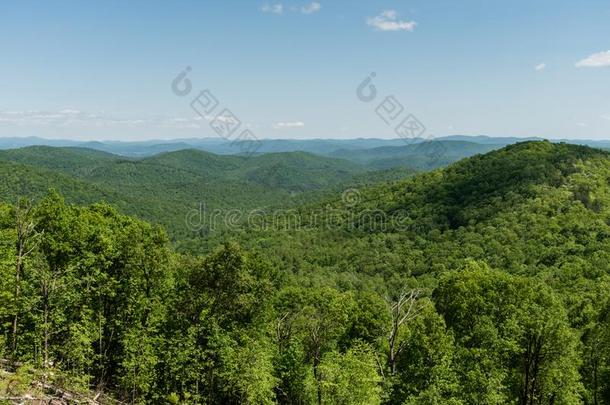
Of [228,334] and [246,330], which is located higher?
[228,334]

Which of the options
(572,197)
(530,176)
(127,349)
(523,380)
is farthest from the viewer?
(530,176)

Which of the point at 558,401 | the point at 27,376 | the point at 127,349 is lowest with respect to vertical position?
the point at 558,401

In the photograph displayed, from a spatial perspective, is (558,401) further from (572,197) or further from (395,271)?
(572,197)

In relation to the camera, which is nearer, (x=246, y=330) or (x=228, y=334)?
(x=228, y=334)

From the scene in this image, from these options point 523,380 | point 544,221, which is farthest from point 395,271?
point 523,380

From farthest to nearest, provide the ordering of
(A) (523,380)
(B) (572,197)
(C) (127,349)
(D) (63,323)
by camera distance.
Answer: (B) (572,197), (A) (523,380), (D) (63,323), (C) (127,349)

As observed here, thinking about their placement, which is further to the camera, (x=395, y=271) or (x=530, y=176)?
(x=530, y=176)

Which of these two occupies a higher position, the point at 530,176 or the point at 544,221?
the point at 530,176
